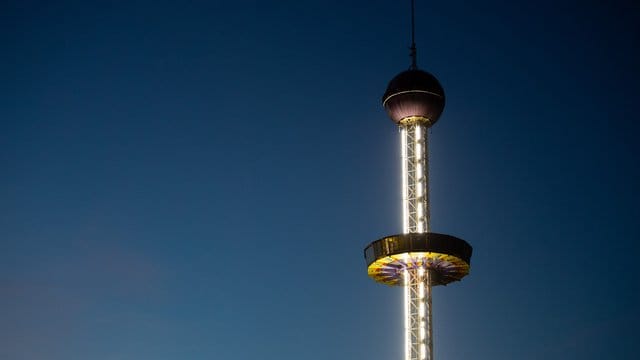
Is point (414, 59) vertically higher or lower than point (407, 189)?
higher

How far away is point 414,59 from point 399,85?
575cm

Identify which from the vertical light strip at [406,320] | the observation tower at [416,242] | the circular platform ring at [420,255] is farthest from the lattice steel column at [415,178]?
the vertical light strip at [406,320]

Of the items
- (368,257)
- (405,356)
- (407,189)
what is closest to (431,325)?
(405,356)

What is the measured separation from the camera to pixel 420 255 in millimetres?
87250

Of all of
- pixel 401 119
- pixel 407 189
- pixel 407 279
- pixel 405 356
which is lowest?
pixel 405 356

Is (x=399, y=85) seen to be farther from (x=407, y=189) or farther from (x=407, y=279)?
(x=407, y=279)

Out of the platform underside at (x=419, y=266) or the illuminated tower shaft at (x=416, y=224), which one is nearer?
the illuminated tower shaft at (x=416, y=224)

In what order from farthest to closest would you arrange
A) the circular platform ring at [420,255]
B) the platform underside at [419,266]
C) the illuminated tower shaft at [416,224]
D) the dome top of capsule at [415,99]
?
the dome top of capsule at [415,99] → the platform underside at [419,266] → the circular platform ring at [420,255] → the illuminated tower shaft at [416,224]

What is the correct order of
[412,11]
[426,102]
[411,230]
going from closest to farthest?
[411,230]
[426,102]
[412,11]

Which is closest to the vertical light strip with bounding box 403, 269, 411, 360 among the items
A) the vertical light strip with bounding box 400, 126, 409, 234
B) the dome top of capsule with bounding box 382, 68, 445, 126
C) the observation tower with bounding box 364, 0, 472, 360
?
the observation tower with bounding box 364, 0, 472, 360

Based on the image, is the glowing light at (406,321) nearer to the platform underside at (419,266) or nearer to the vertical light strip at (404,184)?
the platform underside at (419,266)

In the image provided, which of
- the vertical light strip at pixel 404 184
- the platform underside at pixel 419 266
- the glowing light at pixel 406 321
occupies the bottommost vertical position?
the glowing light at pixel 406 321

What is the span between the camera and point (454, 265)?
89.3m

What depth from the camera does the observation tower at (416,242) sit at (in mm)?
86312
